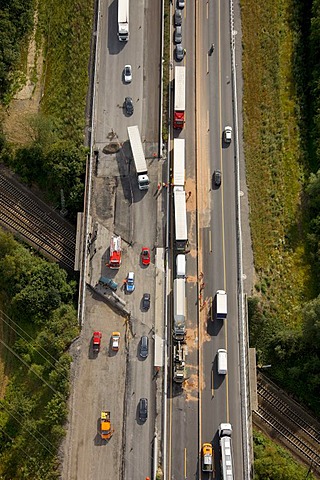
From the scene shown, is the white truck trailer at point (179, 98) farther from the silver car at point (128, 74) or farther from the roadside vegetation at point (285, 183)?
the roadside vegetation at point (285, 183)

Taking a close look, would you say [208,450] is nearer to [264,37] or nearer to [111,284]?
[111,284]

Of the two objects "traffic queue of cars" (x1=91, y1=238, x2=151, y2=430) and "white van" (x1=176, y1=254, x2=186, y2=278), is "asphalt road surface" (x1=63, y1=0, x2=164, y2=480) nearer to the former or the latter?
"traffic queue of cars" (x1=91, y1=238, x2=151, y2=430)

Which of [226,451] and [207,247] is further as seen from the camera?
[207,247]

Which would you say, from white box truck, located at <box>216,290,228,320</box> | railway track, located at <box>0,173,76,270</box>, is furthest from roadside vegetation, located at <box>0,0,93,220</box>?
white box truck, located at <box>216,290,228,320</box>

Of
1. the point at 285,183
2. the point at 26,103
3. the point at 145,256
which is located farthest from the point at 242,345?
the point at 26,103

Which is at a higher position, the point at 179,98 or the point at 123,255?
the point at 179,98

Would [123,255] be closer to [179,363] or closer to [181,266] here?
[181,266]
